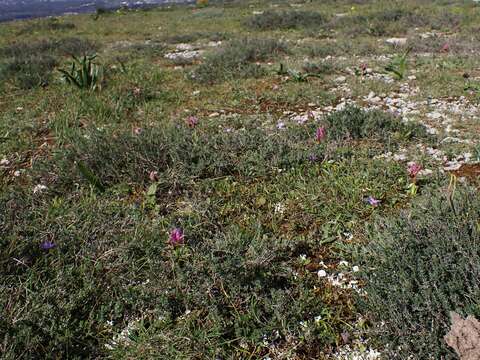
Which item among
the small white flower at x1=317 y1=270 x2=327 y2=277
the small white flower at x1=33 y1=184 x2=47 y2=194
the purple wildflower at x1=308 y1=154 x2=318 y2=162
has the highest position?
the small white flower at x1=33 y1=184 x2=47 y2=194

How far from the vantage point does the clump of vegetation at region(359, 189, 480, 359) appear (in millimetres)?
1950

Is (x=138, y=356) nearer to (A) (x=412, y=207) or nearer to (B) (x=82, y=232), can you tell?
(B) (x=82, y=232)

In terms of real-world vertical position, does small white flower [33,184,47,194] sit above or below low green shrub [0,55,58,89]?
below

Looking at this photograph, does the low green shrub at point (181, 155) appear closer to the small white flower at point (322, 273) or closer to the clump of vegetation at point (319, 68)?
the small white flower at point (322, 273)

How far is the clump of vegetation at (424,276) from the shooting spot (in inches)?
76.8

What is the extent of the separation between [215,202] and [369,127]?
2132mm

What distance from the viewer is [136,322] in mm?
2291

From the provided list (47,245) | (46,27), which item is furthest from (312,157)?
(46,27)

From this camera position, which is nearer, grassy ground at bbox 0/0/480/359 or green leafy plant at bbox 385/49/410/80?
grassy ground at bbox 0/0/480/359

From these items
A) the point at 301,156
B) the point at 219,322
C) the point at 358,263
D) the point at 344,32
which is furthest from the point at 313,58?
the point at 219,322

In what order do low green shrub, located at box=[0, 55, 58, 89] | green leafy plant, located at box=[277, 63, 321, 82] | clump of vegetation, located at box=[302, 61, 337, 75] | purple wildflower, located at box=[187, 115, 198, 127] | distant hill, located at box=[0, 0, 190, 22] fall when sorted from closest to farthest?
purple wildflower, located at box=[187, 115, 198, 127] < green leafy plant, located at box=[277, 63, 321, 82] < low green shrub, located at box=[0, 55, 58, 89] < clump of vegetation, located at box=[302, 61, 337, 75] < distant hill, located at box=[0, 0, 190, 22]

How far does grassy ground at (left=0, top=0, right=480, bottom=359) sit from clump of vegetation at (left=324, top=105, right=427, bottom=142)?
0.7 inches

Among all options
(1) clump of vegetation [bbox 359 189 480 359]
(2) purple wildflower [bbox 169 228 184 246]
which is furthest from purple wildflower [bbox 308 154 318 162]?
(2) purple wildflower [bbox 169 228 184 246]

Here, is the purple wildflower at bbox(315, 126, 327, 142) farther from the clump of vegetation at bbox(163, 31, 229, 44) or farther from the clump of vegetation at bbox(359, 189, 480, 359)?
the clump of vegetation at bbox(163, 31, 229, 44)
